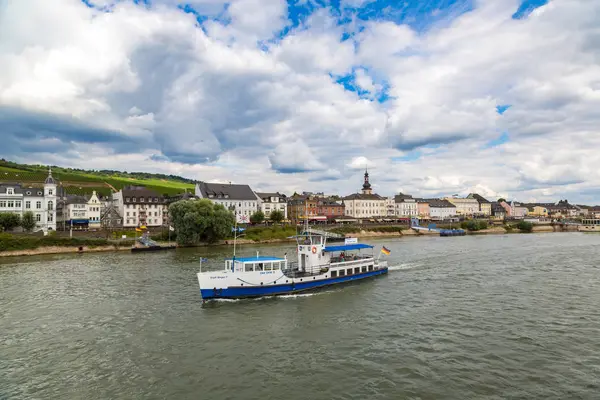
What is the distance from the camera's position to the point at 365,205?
548 feet

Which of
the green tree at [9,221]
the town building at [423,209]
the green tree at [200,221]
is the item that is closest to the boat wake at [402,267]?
the green tree at [200,221]

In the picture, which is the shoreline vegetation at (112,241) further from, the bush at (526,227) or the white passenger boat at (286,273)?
the white passenger boat at (286,273)

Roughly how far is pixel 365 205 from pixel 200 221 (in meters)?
100

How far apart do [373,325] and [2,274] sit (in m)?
48.2

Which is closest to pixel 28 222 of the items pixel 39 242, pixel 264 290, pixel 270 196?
pixel 39 242

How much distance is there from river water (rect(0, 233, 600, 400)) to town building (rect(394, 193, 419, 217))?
137m

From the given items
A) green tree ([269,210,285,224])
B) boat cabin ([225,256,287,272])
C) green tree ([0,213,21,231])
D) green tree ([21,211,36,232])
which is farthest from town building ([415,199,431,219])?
boat cabin ([225,256,287,272])

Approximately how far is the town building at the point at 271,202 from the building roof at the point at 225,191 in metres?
5.77

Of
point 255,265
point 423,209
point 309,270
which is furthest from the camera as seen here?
point 423,209

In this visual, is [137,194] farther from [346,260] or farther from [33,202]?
[346,260]

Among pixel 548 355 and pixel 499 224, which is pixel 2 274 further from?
pixel 499 224

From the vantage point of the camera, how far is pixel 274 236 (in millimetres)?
100750

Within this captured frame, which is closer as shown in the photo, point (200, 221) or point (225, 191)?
point (200, 221)

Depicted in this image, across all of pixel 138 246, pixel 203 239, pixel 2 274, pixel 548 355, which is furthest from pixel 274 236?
pixel 548 355
